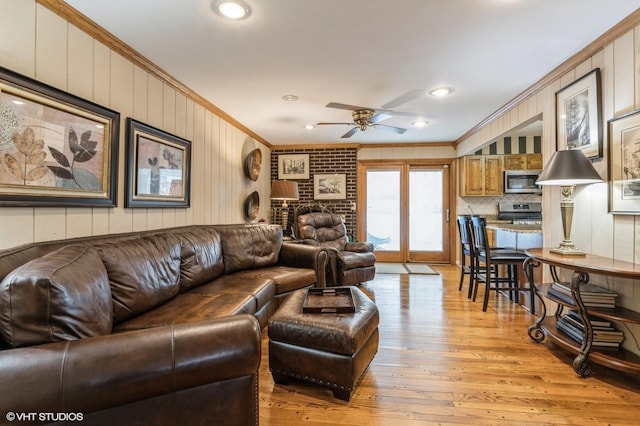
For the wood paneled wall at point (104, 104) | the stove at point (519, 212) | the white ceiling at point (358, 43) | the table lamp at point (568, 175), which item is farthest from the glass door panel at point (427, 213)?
the wood paneled wall at point (104, 104)

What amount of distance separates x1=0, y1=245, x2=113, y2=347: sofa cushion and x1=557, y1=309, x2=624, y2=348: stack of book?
117 inches

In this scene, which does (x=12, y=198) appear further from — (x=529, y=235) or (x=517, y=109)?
(x=529, y=235)

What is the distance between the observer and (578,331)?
6.91ft

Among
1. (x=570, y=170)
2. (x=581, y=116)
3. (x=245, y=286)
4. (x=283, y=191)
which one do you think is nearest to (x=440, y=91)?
(x=581, y=116)

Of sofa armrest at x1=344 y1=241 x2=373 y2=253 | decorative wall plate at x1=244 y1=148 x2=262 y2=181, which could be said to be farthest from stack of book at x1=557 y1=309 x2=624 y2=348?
decorative wall plate at x1=244 y1=148 x2=262 y2=181

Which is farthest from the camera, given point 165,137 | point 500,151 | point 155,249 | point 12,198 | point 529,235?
point 500,151

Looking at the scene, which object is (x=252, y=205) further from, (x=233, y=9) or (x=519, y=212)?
(x=519, y=212)

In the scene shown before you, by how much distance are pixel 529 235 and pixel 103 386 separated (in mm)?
4238

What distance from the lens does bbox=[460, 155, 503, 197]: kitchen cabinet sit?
17.4ft

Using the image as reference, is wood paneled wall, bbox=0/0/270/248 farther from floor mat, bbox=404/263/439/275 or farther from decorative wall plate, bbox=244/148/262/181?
floor mat, bbox=404/263/439/275

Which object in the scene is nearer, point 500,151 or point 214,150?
point 214,150

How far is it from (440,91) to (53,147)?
324 cm

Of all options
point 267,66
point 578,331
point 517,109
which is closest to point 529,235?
point 517,109

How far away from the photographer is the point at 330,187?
5.68 m
